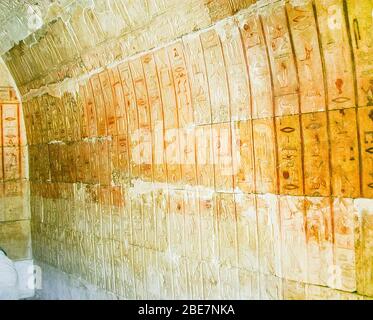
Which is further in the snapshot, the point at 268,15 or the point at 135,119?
the point at 135,119

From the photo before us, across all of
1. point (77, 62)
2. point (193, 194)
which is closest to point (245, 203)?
point (193, 194)

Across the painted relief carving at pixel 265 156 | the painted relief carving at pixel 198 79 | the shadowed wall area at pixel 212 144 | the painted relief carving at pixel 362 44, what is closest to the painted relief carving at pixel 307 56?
the shadowed wall area at pixel 212 144

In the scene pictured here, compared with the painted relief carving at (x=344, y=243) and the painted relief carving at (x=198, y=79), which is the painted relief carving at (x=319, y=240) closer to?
the painted relief carving at (x=344, y=243)

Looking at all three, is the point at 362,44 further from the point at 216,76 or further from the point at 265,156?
the point at 216,76

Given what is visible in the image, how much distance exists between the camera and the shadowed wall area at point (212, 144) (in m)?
2.67

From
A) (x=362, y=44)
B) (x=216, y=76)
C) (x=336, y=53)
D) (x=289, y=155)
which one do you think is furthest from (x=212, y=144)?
(x=362, y=44)

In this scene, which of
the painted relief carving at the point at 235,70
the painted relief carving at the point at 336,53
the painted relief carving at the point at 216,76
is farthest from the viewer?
the painted relief carving at the point at 216,76

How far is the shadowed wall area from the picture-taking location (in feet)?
8.77

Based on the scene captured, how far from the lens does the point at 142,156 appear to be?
4.40 meters

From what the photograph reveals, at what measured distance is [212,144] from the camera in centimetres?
358

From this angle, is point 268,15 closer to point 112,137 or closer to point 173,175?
point 173,175

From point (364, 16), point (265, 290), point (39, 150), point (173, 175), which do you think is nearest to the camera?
point (364, 16)

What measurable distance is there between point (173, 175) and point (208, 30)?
1.39m

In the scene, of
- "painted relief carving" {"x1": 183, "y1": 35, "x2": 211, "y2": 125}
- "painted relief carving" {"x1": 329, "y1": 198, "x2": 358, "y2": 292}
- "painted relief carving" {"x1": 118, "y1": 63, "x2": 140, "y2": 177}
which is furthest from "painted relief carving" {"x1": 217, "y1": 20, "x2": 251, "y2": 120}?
"painted relief carving" {"x1": 118, "y1": 63, "x2": 140, "y2": 177}
